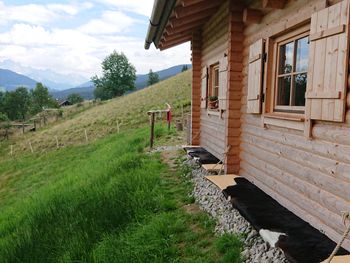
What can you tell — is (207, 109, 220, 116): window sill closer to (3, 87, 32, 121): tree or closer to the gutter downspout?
the gutter downspout

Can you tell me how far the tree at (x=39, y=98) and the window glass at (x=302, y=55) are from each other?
71.2 m

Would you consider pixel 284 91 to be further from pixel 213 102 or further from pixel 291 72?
pixel 213 102

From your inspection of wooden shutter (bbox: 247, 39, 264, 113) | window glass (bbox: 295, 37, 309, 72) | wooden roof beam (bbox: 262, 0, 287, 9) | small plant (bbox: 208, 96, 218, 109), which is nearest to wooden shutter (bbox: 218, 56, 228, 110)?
wooden shutter (bbox: 247, 39, 264, 113)

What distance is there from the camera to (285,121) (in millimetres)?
4004

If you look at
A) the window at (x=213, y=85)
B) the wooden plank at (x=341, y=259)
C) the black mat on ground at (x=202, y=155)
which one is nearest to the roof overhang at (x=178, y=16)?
the window at (x=213, y=85)

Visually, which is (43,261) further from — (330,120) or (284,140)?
(330,120)

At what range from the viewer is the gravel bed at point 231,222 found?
335 cm

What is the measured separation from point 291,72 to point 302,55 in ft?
0.99

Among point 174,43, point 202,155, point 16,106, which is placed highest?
point 174,43

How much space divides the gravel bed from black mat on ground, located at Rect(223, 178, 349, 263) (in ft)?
0.75

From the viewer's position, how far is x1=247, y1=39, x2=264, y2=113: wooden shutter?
15.3 ft

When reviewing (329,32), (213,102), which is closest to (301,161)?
(329,32)

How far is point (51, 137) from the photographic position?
26125mm

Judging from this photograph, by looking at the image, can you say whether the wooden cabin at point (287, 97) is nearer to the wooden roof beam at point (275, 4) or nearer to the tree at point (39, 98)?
the wooden roof beam at point (275, 4)
